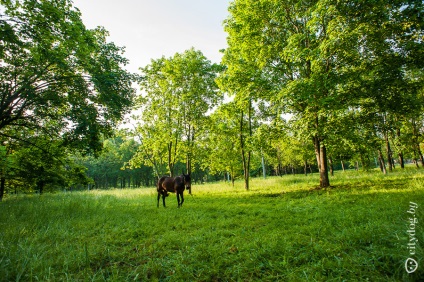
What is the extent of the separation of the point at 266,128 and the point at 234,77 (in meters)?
4.63

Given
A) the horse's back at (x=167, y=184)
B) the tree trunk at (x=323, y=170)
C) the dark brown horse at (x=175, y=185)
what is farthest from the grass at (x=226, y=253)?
the tree trunk at (x=323, y=170)

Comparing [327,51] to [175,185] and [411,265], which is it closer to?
[411,265]

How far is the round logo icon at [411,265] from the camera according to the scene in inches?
116

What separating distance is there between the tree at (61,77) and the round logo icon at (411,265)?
11.0m

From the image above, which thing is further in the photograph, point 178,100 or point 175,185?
point 178,100

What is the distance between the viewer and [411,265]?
9.98ft

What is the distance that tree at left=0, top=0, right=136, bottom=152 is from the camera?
8.60m

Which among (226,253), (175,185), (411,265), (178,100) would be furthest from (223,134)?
(411,265)

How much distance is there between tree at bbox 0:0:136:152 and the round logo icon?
11.0 meters

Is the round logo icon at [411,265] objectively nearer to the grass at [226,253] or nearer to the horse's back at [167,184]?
the grass at [226,253]

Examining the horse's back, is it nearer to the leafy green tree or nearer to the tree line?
the tree line

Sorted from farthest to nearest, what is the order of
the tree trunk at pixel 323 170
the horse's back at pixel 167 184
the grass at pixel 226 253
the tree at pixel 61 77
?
the tree trunk at pixel 323 170, the horse's back at pixel 167 184, the tree at pixel 61 77, the grass at pixel 226 253

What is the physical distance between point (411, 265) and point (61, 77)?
47.6 ft

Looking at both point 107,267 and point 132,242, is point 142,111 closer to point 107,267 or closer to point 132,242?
point 132,242
